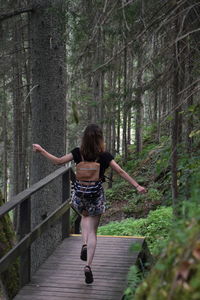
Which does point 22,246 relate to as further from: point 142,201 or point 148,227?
point 142,201

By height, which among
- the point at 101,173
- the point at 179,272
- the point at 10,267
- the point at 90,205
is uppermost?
the point at 101,173

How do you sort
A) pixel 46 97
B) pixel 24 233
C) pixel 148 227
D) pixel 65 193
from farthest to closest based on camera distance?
pixel 148 227, pixel 46 97, pixel 65 193, pixel 24 233

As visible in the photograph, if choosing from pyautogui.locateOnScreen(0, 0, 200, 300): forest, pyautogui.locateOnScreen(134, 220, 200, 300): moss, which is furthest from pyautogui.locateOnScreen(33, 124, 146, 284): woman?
pyautogui.locateOnScreen(134, 220, 200, 300): moss

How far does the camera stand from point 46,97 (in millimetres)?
8047

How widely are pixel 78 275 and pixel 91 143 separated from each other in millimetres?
1910

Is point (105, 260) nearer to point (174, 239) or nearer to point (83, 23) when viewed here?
point (174, 239)

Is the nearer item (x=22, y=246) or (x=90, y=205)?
(x=22, y=246)

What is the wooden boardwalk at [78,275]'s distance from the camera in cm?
510

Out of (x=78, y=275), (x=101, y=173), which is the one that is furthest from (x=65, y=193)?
(x=101, y=173)

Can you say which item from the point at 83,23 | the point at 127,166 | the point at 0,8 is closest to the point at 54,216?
the point at 83,23

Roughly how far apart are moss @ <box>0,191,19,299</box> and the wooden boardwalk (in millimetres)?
633

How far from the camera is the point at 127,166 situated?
2272 centimetres

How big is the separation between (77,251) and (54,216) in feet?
2.42

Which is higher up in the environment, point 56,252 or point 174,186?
point 174,186
